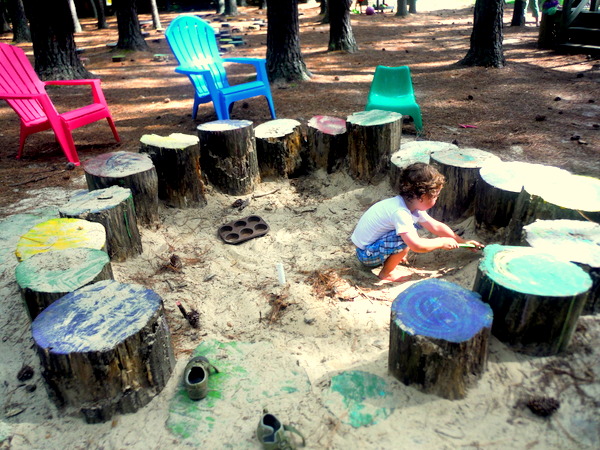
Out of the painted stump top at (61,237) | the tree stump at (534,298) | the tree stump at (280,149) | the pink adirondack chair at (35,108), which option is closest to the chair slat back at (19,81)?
the pink adirondack chair at (35,108)

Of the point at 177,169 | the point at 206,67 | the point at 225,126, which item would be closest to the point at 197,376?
the point at 177,169

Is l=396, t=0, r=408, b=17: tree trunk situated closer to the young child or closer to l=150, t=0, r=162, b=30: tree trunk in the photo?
l=150, t=0, r=162, b=30: tree trunk

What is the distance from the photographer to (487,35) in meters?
7.73

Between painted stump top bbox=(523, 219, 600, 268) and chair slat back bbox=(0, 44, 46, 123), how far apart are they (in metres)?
4.84

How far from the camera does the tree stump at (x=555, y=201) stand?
2.54 meters

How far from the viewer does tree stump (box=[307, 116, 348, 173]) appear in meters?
4.21

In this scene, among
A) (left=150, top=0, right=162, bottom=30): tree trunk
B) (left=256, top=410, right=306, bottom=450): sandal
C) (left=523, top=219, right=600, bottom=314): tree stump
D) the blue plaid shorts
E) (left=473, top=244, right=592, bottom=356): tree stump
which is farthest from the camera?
(left=150, top=0, right=162, bottom=30): tree trunk

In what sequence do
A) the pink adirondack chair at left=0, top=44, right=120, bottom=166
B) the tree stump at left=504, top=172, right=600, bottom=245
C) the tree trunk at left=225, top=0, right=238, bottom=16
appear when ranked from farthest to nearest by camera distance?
the tree trunk at left=225, top=0, right=238, bottom=16 → the pink adirondack chair at left=0, top=44, right=120, bottom=166 → the tree stump at left=504, top=172, right=600, bottom=245

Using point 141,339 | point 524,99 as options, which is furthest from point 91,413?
point 524,99

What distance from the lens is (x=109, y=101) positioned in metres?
7.30

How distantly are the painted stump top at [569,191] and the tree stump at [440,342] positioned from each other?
100cm

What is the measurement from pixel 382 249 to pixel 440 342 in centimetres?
110

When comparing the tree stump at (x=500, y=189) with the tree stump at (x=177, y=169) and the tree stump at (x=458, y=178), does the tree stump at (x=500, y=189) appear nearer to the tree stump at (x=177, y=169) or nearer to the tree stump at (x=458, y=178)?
the tree stump at (x=458, y=178)

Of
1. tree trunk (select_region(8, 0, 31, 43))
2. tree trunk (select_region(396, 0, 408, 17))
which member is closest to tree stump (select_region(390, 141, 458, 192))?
tree trunk (select_region(396, 0, 408, 17))
